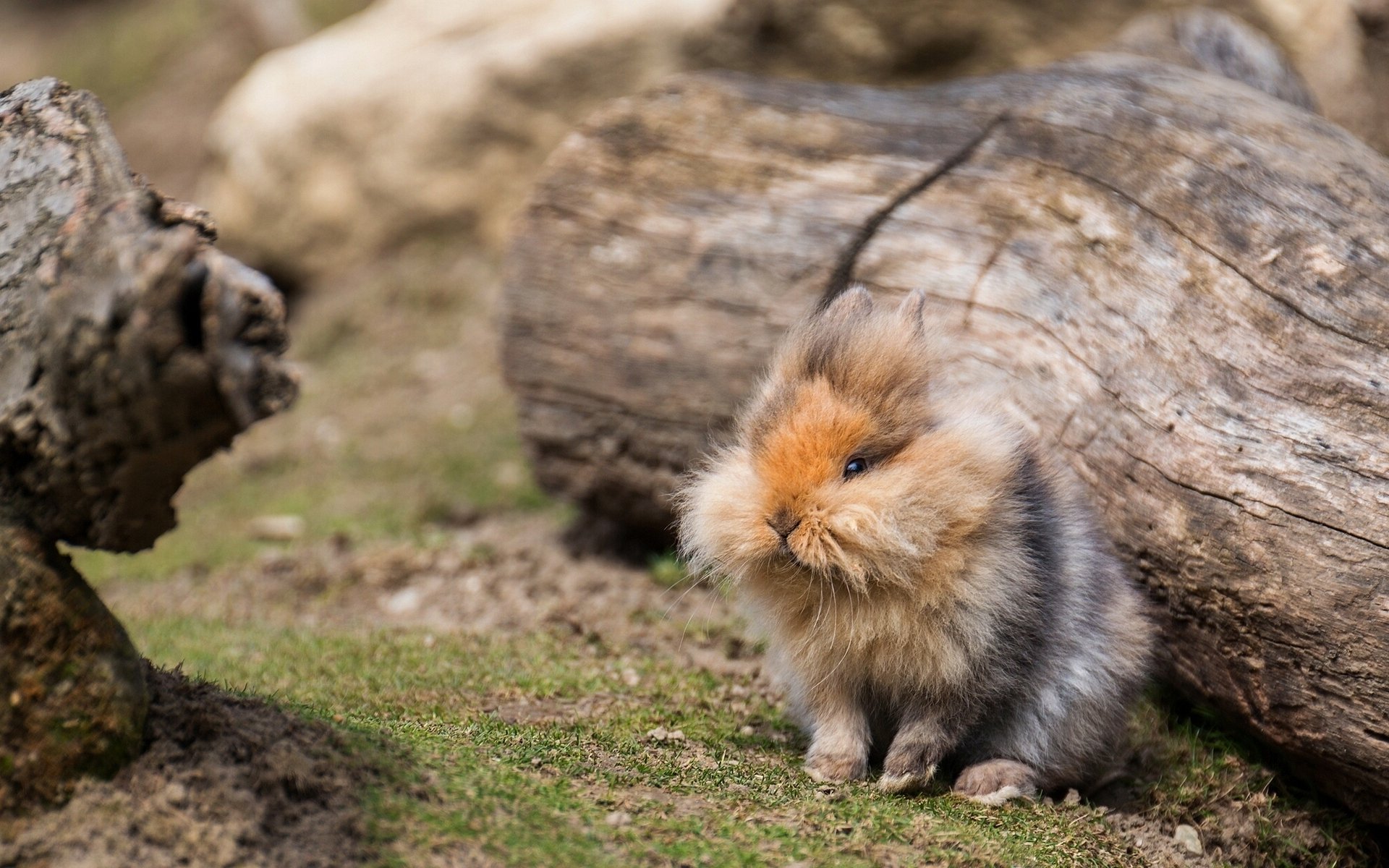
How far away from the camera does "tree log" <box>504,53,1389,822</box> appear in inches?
156

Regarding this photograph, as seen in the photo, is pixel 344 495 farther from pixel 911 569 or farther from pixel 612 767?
pixel 911 569

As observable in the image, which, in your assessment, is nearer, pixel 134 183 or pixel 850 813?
pixel 134 183

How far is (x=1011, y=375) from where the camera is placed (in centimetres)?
482

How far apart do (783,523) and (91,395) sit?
1956mm

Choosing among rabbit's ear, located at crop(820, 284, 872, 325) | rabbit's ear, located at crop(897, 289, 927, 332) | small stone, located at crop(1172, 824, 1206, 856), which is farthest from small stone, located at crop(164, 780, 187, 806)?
small stone, located at crop(1172, 824, 1206, 856)

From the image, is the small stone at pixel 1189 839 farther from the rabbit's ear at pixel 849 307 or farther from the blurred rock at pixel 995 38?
the blurred rock at pixel 995 38

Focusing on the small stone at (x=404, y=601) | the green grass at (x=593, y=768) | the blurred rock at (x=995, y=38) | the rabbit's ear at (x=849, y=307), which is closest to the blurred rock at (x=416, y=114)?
the blurred rock at (x=995, y=38)

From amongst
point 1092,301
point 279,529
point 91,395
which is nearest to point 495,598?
point 279,529

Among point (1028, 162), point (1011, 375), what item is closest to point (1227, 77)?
point (1028, 162)

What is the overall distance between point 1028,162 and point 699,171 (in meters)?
1.60

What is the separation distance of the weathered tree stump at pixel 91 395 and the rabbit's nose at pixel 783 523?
1.56m

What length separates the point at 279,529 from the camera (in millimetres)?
7520

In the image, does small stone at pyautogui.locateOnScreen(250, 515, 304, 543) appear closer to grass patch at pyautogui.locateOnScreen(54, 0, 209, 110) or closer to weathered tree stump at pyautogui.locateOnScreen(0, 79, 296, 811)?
weathered tree stump at pyautogui.locateOnScreen(0, 79, 296, 811)

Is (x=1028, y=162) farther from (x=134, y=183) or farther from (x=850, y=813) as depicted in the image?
(x=134, y=183)
